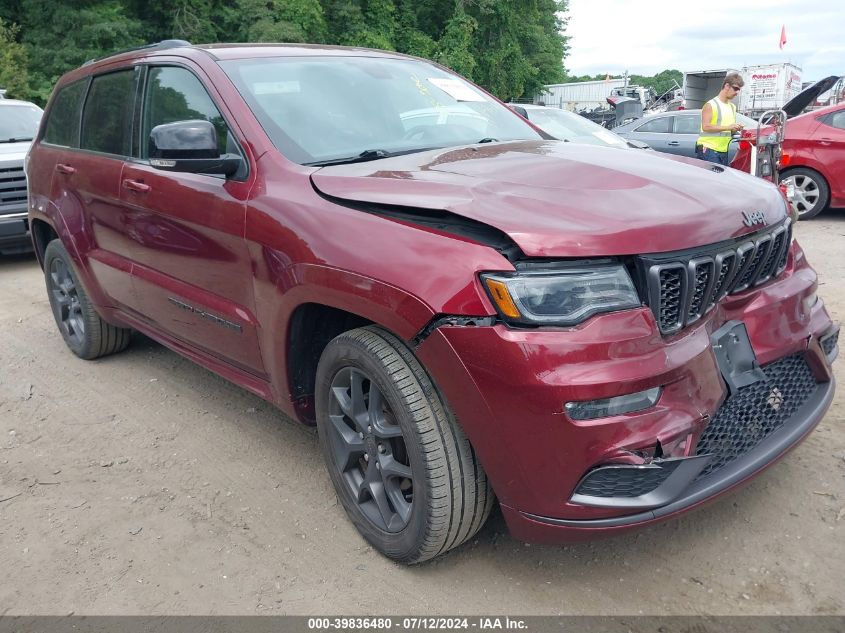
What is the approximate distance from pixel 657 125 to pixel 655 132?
0.19 m

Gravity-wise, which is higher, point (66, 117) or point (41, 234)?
point (66, 117)

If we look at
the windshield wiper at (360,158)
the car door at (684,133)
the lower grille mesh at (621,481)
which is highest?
the windshield wiper at (360,158)

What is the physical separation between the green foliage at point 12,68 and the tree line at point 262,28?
0.09ft

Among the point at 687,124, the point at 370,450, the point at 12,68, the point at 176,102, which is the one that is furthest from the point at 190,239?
the point at 12,68

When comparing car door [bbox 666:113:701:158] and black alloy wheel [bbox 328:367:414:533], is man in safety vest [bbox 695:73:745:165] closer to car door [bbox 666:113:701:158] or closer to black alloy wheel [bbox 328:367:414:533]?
car door [bbox 666:113:701:158]

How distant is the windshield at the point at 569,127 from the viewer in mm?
6973

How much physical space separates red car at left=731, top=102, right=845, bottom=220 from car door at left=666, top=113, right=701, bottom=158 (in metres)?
2.11

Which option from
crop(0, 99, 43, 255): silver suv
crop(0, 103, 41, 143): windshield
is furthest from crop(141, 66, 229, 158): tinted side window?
crop(0, 103, 41, 143): windshield

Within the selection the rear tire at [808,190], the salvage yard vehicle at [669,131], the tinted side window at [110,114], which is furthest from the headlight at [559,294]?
the salvage yard vehicle at [669,131]

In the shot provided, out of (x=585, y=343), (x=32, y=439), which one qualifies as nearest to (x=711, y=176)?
(x=585, y=343)

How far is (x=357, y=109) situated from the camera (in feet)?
9.98

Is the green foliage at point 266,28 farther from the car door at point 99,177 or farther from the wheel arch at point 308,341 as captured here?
the wheel arch at point 308,341

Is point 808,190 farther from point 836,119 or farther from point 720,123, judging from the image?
point 720,123

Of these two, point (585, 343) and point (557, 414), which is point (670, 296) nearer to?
point (585, 343)
